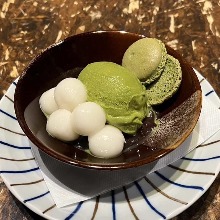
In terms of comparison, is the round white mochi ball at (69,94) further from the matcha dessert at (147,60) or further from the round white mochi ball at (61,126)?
the matcha dessert at (147,60)

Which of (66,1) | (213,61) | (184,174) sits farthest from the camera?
(66,1)

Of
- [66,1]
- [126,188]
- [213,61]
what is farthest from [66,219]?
[66,1]

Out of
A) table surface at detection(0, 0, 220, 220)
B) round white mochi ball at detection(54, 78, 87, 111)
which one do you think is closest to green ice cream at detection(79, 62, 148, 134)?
round white mochi ball at detection(54, 78, 87, 111)

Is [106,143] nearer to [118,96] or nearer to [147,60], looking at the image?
[118,96]

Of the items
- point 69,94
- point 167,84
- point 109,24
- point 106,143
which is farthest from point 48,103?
point 109,24

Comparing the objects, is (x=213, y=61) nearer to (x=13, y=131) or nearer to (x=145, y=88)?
(x=145, y=88)

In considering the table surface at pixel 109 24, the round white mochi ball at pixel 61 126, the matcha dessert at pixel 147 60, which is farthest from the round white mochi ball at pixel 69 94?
the table surface at pixel 109 24
